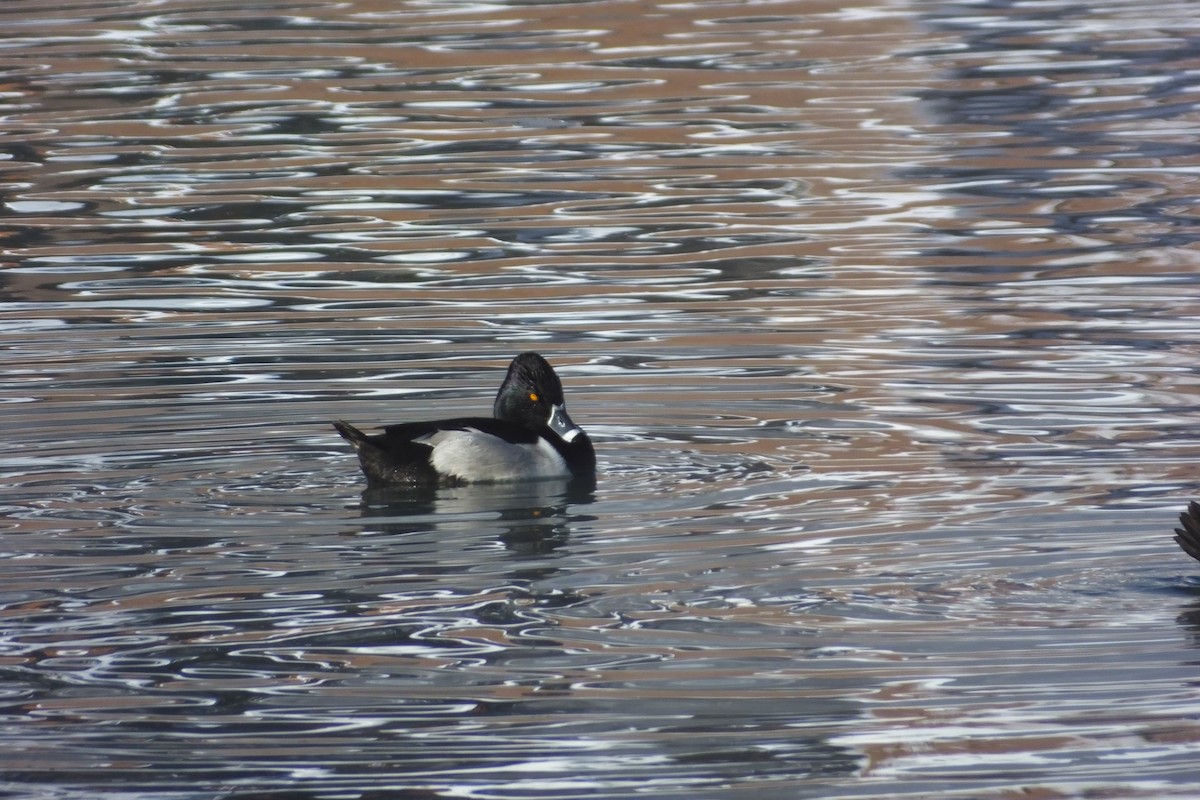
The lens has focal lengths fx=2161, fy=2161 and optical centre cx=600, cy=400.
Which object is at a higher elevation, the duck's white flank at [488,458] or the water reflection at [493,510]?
the duck's white flank at [488,458]

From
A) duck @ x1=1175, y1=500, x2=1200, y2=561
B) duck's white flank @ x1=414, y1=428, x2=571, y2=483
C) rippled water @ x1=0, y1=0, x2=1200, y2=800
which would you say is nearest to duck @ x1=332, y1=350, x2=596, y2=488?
duck's white flank @ x1=414, y1=428, x2=571, y2=483

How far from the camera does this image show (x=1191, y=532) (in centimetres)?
711

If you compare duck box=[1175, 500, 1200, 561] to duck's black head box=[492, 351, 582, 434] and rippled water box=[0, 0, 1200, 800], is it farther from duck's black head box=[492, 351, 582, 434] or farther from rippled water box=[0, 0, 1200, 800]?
duck's black head box=[492, 351, 582, 434]

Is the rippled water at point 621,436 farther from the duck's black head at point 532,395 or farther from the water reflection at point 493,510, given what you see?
the duck's black head at point 532,395

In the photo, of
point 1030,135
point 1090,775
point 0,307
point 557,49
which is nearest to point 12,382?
point 0,307

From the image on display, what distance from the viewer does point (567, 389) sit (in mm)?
10883

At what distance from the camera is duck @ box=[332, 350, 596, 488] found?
9.05 m

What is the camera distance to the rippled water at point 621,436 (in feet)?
20.1

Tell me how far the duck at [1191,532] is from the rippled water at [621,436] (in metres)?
0.22

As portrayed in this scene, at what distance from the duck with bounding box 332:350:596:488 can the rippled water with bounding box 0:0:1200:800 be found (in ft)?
0.46

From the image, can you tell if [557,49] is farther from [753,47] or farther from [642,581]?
[642,581]

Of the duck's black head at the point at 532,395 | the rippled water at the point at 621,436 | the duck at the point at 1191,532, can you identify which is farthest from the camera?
the duck's black head at the point at 532,395

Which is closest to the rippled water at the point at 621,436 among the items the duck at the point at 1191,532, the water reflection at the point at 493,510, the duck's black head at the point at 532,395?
the water reflection at the point at 493,510

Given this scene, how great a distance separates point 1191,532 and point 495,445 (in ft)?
10.6
